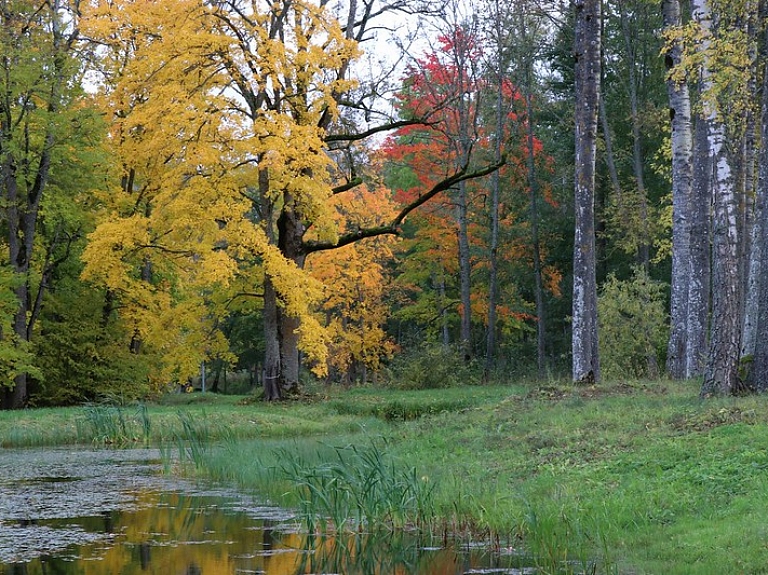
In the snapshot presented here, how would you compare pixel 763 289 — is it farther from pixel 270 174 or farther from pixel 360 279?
pixel 360 279

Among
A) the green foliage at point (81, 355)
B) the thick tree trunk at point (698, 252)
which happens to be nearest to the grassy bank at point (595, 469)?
the thick tree trunk at point (698, 252)

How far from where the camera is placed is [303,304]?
23281mm

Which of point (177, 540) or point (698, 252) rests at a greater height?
point (698, 252)

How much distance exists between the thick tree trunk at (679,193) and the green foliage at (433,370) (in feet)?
31.5

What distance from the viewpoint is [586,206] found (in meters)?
17.9

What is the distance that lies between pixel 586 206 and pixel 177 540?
12.0m

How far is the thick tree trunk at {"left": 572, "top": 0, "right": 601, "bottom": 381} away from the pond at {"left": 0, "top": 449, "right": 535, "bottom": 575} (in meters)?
8.80

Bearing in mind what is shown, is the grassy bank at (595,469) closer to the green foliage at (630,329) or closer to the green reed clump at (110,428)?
the green reed clump at (110,428)

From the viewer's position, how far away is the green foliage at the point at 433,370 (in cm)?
2847

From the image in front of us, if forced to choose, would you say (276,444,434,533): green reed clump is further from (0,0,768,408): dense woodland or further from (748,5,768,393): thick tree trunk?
A: (0,0,768,408): dense woodland

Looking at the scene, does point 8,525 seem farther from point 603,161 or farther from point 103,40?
point 603,161

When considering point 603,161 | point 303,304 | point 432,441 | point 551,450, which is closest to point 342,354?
point 603,161

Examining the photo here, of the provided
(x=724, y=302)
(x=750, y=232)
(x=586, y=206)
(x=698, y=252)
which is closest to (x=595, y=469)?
(x=724, y=302)

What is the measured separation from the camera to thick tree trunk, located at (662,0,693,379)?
18062mm
